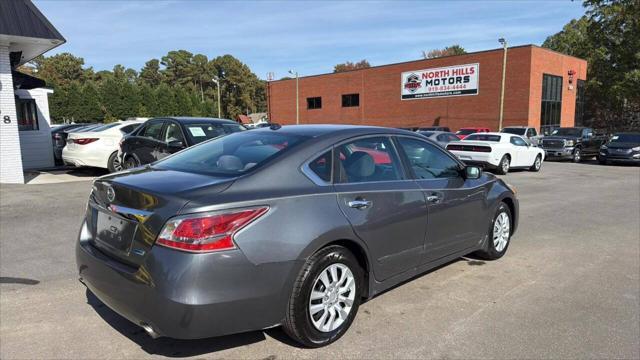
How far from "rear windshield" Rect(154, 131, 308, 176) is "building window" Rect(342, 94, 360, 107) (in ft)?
134

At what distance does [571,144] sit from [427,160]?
20.7 metres

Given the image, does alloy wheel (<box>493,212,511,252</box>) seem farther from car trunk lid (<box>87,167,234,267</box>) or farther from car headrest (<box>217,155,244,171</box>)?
car trunk lid (<box>87,167,234,267</box>)

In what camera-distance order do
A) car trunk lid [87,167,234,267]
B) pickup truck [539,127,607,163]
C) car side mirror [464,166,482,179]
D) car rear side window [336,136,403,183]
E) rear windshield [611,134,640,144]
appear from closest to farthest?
car trunk lid [87,167,234,267], car rear side window [336,136,403,183], car side mirror [464,166,482,179], rear windshield [611,134,640,144], pickup truck [539,127,607,163]

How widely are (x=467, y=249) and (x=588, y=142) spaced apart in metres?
22.1

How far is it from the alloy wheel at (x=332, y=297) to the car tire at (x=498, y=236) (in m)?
2.37

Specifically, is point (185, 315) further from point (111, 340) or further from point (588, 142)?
point (588, 142)

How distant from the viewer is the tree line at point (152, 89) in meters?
47.8

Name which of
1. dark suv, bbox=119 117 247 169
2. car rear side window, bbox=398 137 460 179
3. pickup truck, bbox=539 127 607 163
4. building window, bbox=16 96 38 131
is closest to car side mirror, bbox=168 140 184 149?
dark suv, bbox=119 117 247 169

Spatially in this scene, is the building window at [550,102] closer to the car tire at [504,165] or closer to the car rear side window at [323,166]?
the car tire at [504,165]

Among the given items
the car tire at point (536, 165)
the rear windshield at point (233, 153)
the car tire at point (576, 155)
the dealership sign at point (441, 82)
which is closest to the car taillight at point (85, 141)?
the rear windshield at point (233, 153)

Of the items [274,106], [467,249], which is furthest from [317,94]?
[467,249]

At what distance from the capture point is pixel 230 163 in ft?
11.5

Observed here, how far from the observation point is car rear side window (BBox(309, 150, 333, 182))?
3.41 m

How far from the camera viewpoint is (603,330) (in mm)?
3688
